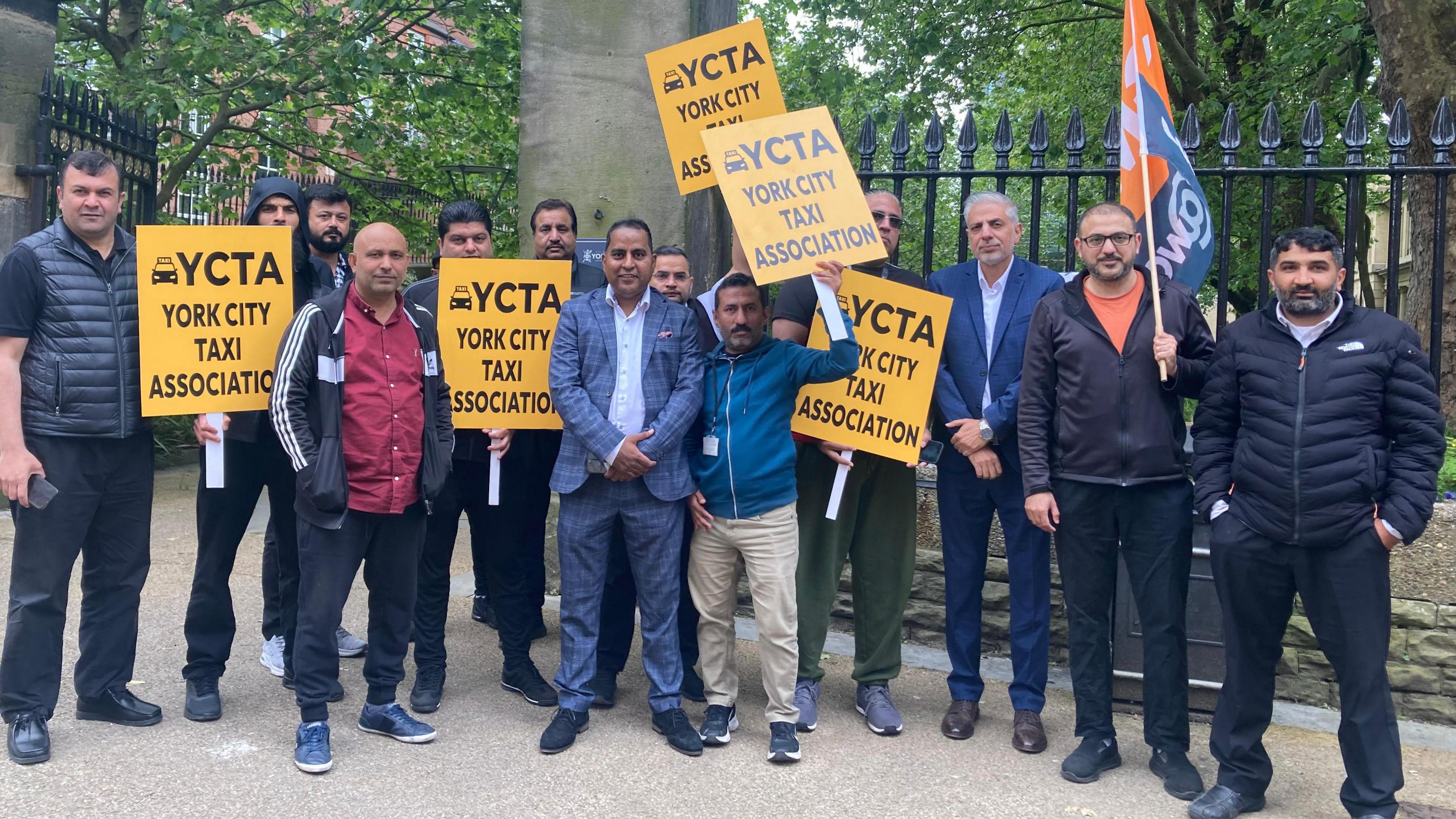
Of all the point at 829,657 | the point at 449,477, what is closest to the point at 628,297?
the point at 449,477

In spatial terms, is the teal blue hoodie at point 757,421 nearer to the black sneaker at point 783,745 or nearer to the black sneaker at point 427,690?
the black sneaker at point 783,745

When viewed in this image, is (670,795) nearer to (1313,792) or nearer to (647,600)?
(647,600)

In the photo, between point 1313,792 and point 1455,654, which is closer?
point 1313,792

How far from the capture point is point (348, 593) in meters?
4.50

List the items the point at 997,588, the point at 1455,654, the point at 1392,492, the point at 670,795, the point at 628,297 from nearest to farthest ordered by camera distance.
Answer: the point at 1392,492, the point at 670,795, the point at 628,297, the point at 1455,654, the point at 997,588

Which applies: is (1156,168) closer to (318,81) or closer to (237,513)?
(237,513)

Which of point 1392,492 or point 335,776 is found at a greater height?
point 1392,492

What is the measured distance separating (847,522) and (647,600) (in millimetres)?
954

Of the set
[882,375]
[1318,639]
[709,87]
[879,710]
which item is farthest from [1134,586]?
[709,87]

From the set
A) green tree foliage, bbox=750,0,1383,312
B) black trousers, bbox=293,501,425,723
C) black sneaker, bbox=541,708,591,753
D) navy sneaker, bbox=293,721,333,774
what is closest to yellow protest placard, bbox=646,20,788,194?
black trousers, bbox=293,501,425,723

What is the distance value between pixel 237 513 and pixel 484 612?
1745 mm

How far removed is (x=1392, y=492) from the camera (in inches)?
151

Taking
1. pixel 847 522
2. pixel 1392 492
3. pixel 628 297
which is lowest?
pixel 847 522

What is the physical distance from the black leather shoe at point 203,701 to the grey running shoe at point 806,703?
2.36m
